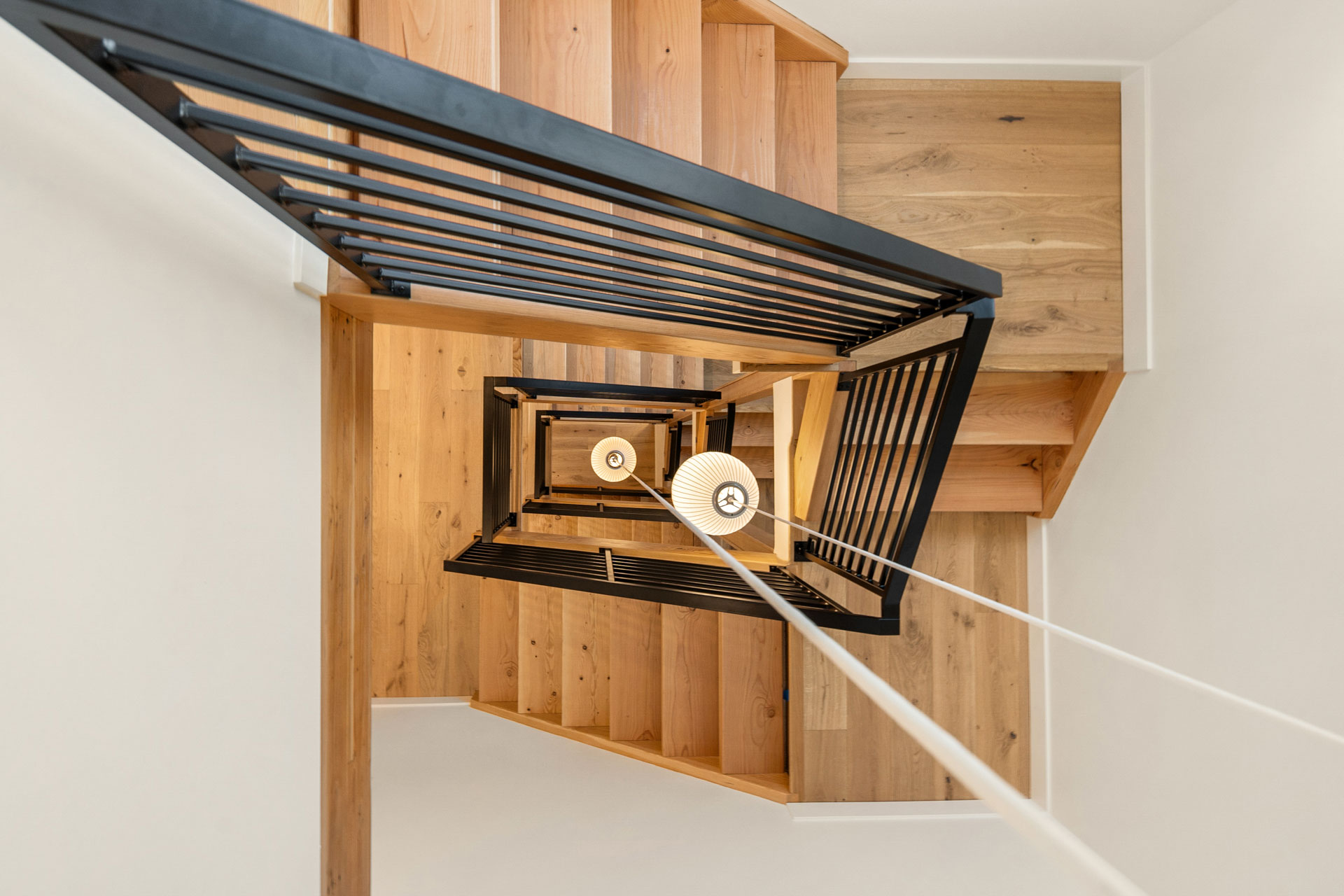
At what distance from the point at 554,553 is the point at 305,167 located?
1316mm

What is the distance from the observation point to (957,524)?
284 cm

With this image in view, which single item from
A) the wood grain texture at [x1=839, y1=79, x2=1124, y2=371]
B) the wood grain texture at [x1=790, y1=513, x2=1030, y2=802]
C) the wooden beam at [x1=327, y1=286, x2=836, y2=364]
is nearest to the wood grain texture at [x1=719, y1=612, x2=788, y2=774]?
the wood grain texture at [x1=790, y1=513, x2=1030, y2=802]

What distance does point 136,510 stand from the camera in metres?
0.51

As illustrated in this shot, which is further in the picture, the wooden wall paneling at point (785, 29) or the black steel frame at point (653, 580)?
the wooden wall paneling at point (785, 29)

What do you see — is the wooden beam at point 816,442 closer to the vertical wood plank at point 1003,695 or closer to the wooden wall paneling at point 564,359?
the wooden wall paneling at point 564,359

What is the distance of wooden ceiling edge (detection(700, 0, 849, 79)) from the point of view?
2004mm

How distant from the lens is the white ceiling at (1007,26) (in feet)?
6.21

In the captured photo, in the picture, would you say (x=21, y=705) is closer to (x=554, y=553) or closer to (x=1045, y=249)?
(x=554, y=553)

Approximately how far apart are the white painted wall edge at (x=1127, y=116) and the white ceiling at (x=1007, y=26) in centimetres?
3

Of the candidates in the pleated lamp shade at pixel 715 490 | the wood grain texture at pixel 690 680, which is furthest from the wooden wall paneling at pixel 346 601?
the wood grain texture at pixel 690 680

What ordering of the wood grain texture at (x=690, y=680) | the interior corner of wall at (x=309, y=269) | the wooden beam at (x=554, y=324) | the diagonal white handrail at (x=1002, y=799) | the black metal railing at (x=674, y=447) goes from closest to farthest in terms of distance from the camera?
the diagonal white handrail at (x=1002, y=799) → the interior corner of wall at (x=309, y=269) → the wooden beam at (x=554, y=324) → the black metal railing at (x=674, y=447) → the wood grain texture at (x=690, y=680)

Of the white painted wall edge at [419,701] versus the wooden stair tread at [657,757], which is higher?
the white painted wall edge at [419,701]

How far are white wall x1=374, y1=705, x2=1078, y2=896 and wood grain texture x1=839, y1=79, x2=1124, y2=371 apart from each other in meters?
1.86

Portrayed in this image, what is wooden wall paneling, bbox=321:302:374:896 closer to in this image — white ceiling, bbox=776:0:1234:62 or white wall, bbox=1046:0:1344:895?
white ceiling, bbox=776:0:1234:62
